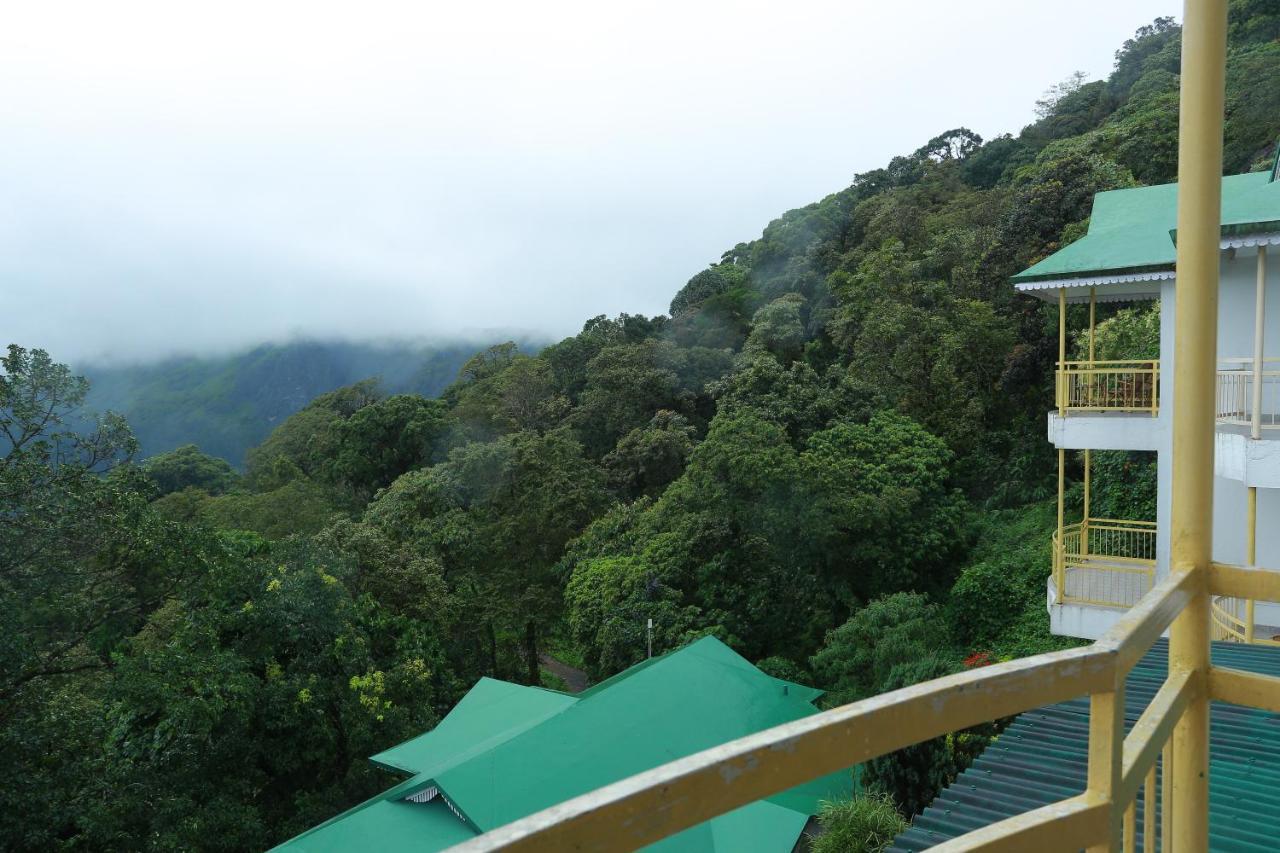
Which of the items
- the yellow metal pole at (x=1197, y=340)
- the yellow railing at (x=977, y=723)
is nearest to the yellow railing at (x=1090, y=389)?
the yellow metal pole at (x=1197, y=340)

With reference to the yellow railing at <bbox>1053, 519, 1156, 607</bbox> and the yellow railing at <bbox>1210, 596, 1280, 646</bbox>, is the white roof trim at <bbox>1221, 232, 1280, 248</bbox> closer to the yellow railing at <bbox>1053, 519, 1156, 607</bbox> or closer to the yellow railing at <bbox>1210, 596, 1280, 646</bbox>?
the yellow railing at <bbox>1210, 596, 1280, 646</bbox>

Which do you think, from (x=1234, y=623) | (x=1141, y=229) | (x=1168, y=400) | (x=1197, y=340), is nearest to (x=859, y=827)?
(x=1234, y=623)

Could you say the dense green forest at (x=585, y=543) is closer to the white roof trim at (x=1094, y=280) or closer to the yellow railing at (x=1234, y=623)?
the yellow railing at (x=1234, y=623)

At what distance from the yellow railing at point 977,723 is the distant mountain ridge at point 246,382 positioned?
44.2m

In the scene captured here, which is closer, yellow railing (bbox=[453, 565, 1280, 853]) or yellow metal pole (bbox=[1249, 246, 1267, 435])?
yellow railing (bbox=[453, 565, 1280, 853])

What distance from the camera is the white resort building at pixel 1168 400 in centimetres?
596

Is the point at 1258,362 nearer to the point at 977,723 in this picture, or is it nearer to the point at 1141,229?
the point at 1141,229

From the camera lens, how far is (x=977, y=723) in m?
0.93

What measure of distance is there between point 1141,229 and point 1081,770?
6.93 metres

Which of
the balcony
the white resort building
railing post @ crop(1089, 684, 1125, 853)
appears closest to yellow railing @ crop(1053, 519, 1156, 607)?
the white resort building

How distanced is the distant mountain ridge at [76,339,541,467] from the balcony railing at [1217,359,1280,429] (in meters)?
40.2

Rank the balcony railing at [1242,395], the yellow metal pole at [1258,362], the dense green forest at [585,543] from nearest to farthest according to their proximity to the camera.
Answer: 1. the yellow metal pole at [1258,362]
2. the balcony railing at [1242,395]
3. the dense green forest at [585,543]

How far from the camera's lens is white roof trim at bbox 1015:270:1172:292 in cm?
748

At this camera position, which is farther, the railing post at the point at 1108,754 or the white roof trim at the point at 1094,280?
the white roof trim at the point at 1094,280
